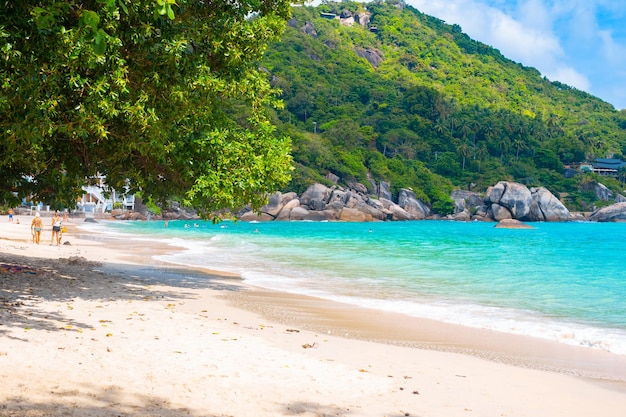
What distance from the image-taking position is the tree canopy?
8.60 metres

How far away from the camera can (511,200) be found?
113500 mm

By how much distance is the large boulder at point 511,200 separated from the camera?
113 m

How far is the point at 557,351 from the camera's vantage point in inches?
394

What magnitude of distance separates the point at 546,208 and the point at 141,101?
11735cm

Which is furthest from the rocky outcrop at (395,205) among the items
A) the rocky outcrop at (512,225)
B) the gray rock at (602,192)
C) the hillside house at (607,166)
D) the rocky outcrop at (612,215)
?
the hillside house at (607,166)

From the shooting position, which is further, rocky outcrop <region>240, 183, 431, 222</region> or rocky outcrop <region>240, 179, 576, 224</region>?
rocky outcrop <region>240, 179, 576, 224</region>

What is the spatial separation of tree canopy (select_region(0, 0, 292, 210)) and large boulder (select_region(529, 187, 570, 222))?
109598mm

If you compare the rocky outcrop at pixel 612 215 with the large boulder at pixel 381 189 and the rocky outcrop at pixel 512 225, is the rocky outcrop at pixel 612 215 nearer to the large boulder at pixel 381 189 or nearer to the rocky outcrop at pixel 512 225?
the rocky outcrop at pixel 512 225

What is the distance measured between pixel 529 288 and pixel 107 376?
55.8 ft

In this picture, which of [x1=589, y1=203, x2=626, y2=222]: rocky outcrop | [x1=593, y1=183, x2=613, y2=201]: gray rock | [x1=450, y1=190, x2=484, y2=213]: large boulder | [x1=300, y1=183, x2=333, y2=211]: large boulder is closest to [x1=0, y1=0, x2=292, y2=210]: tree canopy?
[x1=300, y1=183, x2=333, y2=211]: large boulder

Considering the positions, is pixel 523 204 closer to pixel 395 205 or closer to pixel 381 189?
pixel 395 205

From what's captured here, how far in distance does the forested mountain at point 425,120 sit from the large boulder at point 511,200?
1043 centimetres

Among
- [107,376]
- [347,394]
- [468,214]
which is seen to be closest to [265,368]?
[347,394]

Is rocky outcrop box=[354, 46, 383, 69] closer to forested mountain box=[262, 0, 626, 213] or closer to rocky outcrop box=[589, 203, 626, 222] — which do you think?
forested mountain box=[262, 0, 626, 213]
